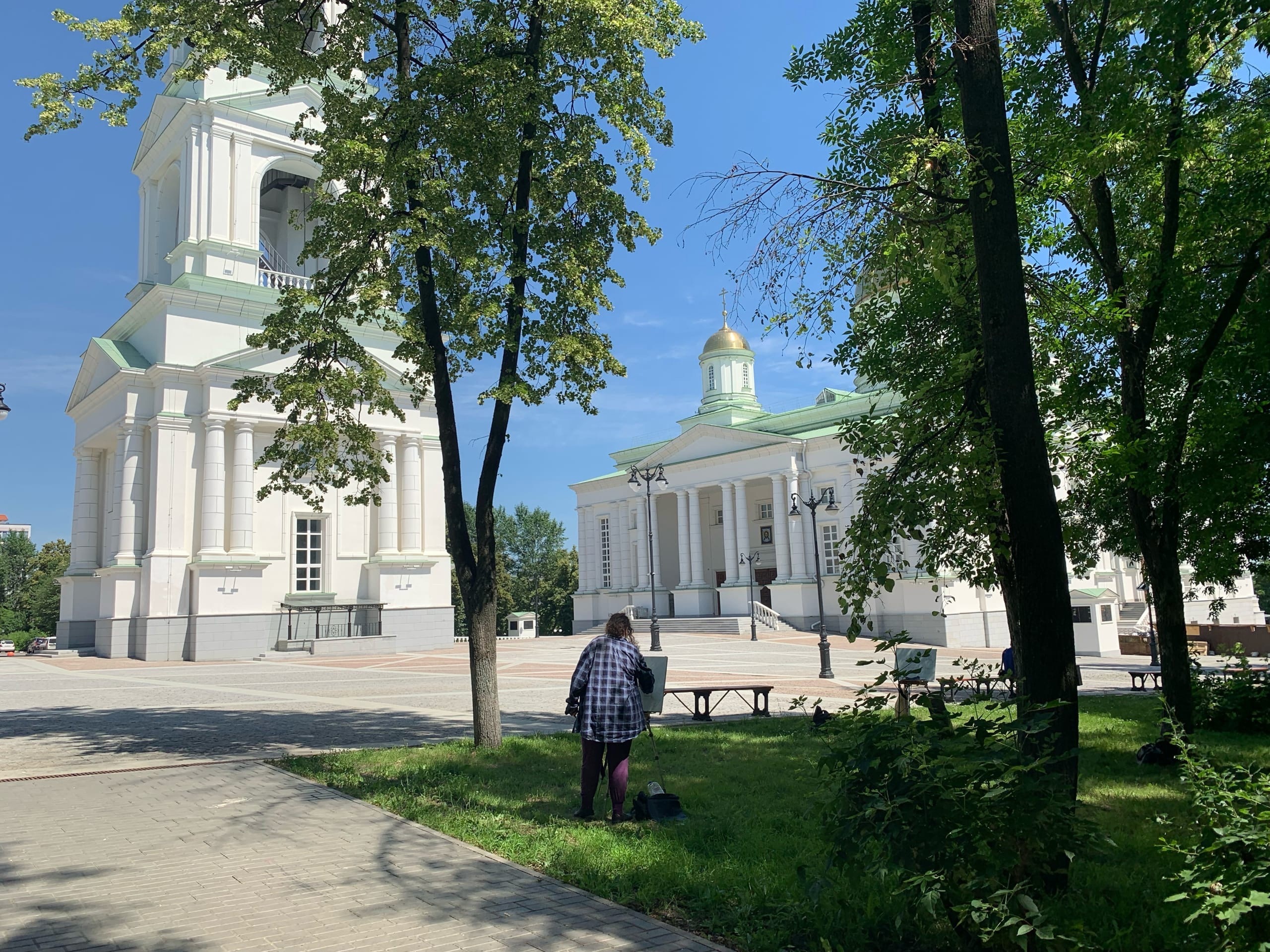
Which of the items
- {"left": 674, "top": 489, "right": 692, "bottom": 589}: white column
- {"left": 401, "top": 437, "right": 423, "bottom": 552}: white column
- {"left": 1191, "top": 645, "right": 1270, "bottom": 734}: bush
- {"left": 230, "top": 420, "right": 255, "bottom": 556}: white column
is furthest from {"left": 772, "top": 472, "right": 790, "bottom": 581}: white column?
{"left": 1191, "top": 645, "right": 1270, "bottom": 734}: bush

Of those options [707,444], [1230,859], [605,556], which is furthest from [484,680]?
[605,556]

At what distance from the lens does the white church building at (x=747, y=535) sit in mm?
45094

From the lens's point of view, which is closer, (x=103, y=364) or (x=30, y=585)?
(x=103, y=364)

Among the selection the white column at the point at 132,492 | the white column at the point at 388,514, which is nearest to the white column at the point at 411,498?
the white column at the point at 388,514

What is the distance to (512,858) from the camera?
20.2 feet

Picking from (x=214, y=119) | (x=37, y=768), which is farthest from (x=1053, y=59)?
(x=214, y=119)

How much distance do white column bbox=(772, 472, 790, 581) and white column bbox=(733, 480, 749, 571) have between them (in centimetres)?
234

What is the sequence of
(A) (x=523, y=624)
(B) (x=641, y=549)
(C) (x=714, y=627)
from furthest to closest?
(B) (x=641, y=549) < (A) (x=523, y=624) < (C) (x=714, y=627)

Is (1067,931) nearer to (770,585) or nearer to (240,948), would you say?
(240,948)

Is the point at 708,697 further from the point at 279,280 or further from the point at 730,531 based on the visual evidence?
the point at 730,531

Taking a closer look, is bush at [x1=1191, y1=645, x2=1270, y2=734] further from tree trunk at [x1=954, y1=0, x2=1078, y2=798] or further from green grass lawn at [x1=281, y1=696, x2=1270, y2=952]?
tree trunk at [x1=954, y1=0, x2=1078, y2=798]

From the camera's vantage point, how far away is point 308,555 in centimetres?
3672

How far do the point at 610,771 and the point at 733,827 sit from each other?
107cm

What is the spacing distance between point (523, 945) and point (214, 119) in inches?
1494
